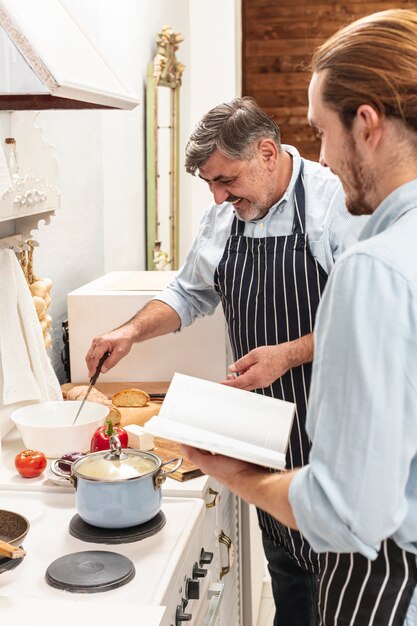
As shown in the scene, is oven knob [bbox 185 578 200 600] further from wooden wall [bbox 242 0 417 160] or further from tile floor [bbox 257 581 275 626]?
wooden wall [bbox 242 0 417 160]

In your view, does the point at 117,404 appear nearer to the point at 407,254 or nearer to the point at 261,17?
the point at 407,254

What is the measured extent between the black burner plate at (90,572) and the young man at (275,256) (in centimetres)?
69

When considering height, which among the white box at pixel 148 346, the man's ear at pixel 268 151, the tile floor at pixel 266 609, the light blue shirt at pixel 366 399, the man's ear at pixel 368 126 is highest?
the man's ear at pixel 268 151

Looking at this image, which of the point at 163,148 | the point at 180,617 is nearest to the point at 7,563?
the point at 180,617

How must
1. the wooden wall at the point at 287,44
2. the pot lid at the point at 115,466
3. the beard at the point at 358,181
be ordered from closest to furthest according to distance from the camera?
the beard at the point at 358,181 → the pot lid at the point at 115,466 → the wooden wall at the point at 287,44

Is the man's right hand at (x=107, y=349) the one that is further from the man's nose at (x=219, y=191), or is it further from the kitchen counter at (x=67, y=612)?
the kitchen counter at (x=67, y=612)

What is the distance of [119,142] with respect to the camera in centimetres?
347

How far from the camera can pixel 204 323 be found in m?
2.75

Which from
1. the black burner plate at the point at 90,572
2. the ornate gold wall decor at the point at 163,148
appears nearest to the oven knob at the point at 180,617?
the black burner plate at the point at 90,572

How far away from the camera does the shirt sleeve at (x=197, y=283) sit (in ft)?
8.04

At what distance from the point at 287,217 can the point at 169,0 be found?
2418mm

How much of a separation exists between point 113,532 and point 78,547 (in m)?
0.08

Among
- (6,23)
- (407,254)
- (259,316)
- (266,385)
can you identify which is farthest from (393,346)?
(259,316)

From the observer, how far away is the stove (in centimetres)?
142
